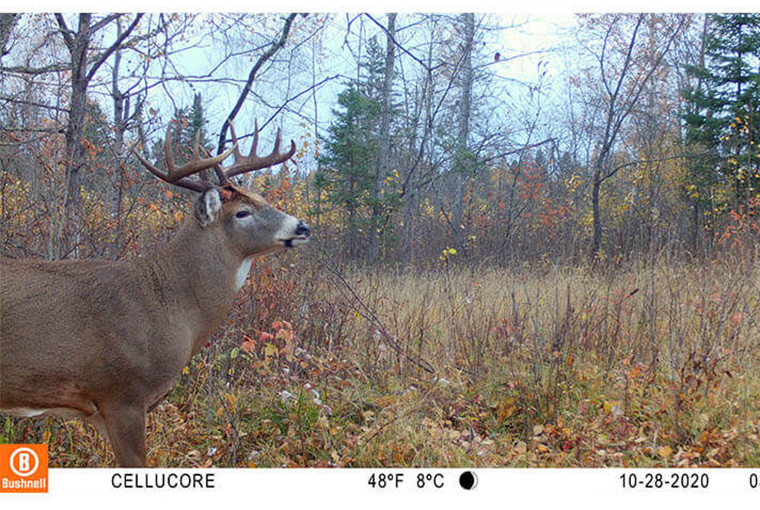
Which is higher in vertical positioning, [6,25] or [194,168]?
[6,25]

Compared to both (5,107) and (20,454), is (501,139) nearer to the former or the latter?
(5,107)

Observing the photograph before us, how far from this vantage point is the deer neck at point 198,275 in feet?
10.8

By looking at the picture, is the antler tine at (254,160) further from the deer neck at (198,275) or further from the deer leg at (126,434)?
the deer leg at (126,434)

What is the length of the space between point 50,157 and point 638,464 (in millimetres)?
5060

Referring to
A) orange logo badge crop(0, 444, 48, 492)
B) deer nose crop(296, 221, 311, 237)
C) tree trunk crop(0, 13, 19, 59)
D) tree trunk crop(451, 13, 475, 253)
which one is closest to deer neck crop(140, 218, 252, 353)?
deer nose crop(296, 221, 311, 237)

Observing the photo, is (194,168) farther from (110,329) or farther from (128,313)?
(110,329)

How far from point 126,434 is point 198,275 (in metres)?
0.95

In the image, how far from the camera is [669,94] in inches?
400

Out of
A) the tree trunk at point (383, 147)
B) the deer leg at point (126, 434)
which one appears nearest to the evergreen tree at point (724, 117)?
the tree trunk at point (383, 147)

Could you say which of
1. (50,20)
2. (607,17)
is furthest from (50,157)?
(607,17)

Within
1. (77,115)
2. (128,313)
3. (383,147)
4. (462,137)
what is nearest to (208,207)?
(128,313)

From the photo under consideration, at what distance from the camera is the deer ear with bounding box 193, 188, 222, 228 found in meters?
3.36

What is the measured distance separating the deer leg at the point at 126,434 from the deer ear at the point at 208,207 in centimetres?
112
